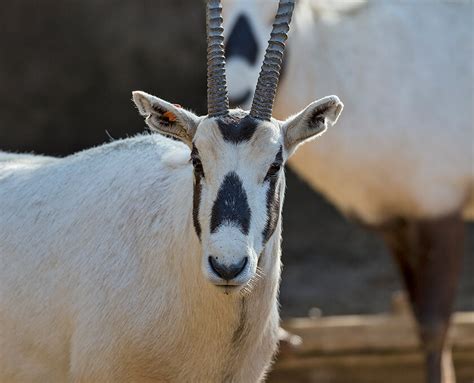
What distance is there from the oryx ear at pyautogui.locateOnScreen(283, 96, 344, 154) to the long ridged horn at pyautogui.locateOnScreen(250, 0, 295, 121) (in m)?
0.12

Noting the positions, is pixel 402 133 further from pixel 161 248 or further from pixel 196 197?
pixel 196 197

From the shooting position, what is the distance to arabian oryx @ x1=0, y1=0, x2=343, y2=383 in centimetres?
512

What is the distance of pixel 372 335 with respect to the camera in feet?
30.0

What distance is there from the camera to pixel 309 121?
543 centimetres

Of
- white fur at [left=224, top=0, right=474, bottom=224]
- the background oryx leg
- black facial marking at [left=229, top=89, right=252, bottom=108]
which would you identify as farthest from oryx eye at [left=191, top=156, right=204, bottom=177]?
the background oryx leg

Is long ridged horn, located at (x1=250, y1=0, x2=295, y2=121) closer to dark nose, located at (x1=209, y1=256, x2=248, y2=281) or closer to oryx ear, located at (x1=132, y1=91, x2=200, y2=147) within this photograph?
oryx ear, located at (x1=132, y1=91, x2=200, y2=147)

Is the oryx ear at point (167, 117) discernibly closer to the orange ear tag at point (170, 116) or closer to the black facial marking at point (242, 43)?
the orange ear tag at point (170, 116)

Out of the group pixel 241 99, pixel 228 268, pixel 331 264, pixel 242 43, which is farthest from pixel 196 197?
pixel 331 264

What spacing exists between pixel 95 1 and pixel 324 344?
630 cm

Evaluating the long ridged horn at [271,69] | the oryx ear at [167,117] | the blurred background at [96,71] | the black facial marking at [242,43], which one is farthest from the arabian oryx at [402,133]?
the blurred background at [96,71]

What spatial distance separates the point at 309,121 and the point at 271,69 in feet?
0.91

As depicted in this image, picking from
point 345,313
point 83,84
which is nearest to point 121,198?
point 345,313

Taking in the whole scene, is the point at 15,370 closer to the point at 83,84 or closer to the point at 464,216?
the point at 464,216

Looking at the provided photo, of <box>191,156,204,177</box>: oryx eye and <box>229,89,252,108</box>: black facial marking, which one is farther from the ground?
<box>191,156,204,177</box>: oryx eye
